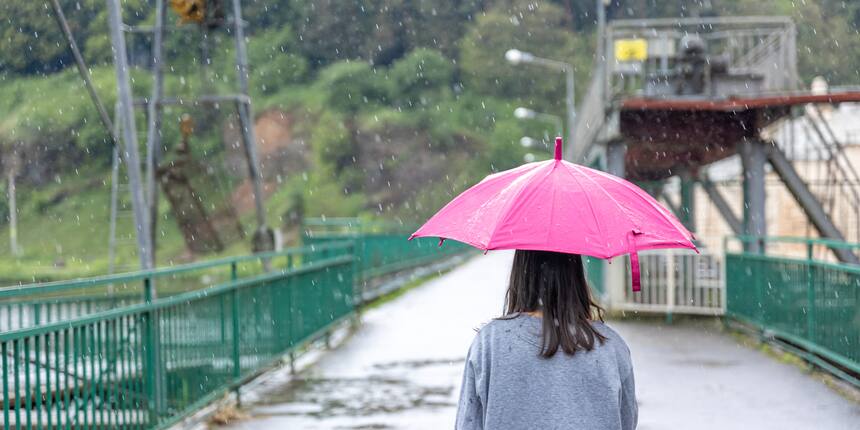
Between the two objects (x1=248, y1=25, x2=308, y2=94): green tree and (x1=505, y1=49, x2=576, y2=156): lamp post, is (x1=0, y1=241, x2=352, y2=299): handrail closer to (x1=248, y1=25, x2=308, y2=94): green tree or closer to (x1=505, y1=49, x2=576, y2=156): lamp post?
(x1=505, y1=49, x2=576, y2=156): lamp post

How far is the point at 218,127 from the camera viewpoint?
108125mm

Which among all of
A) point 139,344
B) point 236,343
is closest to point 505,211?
point 139,344

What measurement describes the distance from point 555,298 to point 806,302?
9.13 meters

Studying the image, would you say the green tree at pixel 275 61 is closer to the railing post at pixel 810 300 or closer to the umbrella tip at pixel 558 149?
the railing post at pixel 810 300

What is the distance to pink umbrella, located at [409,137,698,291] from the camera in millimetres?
3389

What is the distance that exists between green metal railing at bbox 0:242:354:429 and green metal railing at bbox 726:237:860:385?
5.05 meters

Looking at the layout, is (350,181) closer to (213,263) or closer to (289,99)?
(289,99)

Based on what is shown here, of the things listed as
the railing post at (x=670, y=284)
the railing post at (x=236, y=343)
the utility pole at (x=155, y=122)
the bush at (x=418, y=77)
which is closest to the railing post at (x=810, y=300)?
the railing post at (x=670, y=284)

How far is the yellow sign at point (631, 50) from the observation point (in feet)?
57.5

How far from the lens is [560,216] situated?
3.46 m

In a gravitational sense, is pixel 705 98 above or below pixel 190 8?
below

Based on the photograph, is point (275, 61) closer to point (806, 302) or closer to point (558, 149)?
point (806, 302)

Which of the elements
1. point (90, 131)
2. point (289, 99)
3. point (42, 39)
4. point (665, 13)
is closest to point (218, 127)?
point (289, 99)

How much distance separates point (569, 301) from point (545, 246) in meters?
0.18
